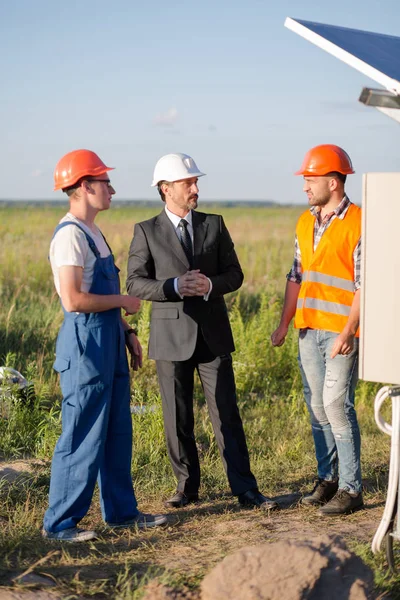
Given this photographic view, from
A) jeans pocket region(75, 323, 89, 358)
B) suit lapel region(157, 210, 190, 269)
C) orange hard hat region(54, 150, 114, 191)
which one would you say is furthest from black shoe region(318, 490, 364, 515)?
orange hard hat region(54, 150, 114, 191)

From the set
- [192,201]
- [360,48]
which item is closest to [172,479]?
[192,201]

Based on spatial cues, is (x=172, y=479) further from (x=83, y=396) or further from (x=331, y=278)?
(x=331, y=278)

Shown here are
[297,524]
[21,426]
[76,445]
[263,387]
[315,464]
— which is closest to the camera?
[76,445]

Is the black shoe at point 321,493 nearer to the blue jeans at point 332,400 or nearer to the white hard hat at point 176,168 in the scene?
the blue jeans at point 332,400

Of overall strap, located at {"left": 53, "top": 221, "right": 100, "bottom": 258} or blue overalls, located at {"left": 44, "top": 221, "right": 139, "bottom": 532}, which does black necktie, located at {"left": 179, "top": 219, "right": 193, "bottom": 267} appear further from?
overall strap, located at {"left": 53, "top": 221, "right": 100, "bottom": 258}

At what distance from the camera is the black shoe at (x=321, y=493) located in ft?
17.8

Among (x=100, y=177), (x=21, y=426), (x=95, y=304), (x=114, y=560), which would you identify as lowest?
(x=114, y=560)

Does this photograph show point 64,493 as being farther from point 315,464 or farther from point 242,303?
point 242,303

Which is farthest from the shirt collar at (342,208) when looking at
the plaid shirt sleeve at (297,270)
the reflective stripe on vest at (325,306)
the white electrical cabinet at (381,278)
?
the white electrical cabinet at (381,278)

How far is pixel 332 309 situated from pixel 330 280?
177mm

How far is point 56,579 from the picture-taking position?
389 centimetres

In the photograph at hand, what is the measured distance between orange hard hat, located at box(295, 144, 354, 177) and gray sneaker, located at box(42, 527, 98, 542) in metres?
2.44

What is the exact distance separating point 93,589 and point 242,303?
30.0 feet

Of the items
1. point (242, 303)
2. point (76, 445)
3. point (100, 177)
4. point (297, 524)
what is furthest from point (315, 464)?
point (242, 303)
